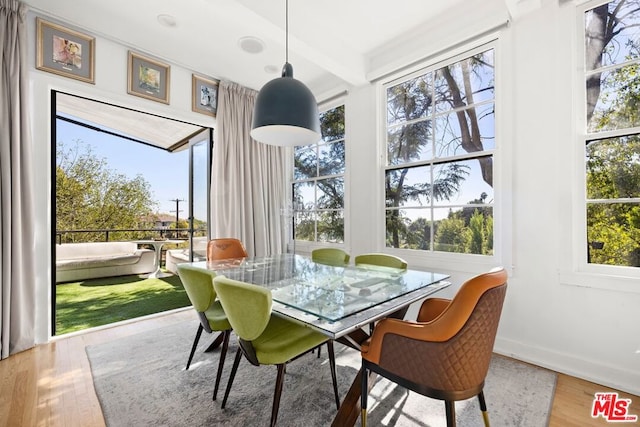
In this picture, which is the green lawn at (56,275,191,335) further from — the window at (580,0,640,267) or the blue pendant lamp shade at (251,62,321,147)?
the window at (580,0,640,267)

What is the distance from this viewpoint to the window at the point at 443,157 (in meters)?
2.45

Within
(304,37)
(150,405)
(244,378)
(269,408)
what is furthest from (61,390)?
(304,37)

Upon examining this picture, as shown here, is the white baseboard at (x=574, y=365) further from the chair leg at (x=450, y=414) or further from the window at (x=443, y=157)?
the chair leg at (x=450, y=414)

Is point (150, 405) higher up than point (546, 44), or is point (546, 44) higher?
point (546, 44)

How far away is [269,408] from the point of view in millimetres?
1629

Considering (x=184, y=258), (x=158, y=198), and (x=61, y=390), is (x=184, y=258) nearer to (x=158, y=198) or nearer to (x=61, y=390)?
(x=158, y=198)

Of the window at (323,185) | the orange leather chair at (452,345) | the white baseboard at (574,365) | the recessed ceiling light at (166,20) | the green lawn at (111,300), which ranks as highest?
the recessed ceiling light at (166,20)

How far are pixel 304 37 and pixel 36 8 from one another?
7.62 ft

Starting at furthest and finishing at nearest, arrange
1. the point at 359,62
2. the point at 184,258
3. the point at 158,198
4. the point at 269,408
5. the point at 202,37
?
the point at 158,198, the point at 184,258, the point at 359,62, the point at 202,37, the point at 269,408

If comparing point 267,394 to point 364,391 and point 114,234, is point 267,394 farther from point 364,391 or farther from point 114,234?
point 114,234

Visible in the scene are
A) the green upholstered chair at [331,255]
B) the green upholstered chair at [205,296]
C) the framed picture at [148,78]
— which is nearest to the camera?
the green upholstered chair at [205,296]

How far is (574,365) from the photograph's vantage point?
1.93m

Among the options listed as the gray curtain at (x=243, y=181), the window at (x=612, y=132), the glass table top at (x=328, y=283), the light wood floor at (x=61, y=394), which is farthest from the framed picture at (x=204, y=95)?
the window at (x=612, y=132)

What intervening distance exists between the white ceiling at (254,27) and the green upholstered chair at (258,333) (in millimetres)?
2095
